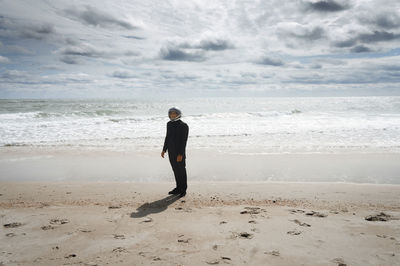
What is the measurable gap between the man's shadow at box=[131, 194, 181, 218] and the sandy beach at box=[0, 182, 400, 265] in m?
0.02

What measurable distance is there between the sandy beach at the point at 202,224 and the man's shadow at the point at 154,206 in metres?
0.02

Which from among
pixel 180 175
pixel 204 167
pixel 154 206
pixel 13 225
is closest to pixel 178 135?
pixel 180 175

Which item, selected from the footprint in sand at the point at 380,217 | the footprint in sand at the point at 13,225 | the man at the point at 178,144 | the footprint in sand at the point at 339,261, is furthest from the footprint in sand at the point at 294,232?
the footprint in sand at the point at 13,225

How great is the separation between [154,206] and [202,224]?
4.15 feet

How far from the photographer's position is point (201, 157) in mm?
9328

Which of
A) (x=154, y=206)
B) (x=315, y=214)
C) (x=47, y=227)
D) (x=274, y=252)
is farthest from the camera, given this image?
(x=154, y=206)

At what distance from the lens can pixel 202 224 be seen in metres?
4.10

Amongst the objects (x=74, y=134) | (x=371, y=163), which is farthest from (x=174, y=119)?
(x=74, y=134)

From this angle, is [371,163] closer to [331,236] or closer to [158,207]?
[331,236]

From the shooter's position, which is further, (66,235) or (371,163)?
(371,163)

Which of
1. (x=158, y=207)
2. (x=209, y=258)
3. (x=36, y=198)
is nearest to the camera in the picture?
(x=209, y=258)

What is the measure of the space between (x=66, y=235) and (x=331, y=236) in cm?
363

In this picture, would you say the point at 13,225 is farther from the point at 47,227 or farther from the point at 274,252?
the point at 274,252

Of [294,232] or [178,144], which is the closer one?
[294,232]
